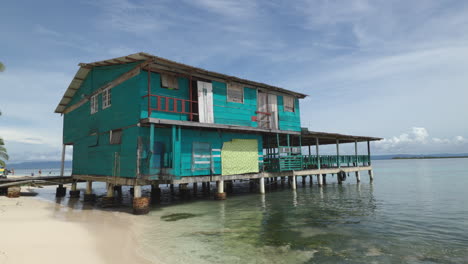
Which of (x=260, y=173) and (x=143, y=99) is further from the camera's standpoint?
(x=260, y=173)

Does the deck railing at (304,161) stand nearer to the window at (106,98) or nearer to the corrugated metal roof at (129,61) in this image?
the corrugated metal roof at (129,61)

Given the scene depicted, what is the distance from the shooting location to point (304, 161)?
23.4m

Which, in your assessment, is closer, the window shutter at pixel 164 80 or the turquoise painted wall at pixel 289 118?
the window shutter at pixel 164 80

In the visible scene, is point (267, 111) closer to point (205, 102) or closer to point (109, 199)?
point (205, 102)

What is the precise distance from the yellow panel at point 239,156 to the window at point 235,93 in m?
2.68

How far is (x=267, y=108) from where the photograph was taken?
20.1 m

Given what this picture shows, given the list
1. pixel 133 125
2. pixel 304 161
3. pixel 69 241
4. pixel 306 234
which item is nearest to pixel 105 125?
pixel 133 125

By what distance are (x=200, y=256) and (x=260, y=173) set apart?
12.4 m

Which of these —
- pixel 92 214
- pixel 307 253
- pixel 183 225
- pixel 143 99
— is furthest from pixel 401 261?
pixel 92 214

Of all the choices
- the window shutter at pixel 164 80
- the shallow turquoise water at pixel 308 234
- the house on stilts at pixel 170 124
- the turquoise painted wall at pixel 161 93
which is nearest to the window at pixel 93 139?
the house on stilts at pixel 170 124

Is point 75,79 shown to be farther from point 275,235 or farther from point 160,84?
point 275,235

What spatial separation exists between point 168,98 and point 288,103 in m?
10.5

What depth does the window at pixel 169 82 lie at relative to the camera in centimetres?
1493

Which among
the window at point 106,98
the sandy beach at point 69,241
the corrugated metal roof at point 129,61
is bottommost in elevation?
the sandy beach at point 69,241
